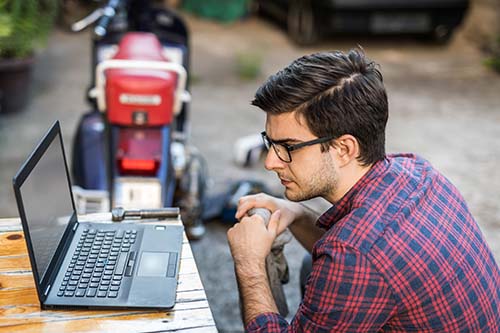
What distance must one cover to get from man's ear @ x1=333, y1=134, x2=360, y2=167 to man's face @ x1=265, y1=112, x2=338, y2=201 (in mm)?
23

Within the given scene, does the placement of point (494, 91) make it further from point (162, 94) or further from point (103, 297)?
point (103, 297)

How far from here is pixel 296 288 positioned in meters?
3.30

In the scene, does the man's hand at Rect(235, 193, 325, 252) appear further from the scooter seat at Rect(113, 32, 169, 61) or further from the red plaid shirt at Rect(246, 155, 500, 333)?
the scooter seat at Rect(113, 32, 169, 61)

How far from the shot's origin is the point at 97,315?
1661 mm

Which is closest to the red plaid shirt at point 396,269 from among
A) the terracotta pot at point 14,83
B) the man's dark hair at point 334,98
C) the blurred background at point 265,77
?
the man's dark hair at point 334,98

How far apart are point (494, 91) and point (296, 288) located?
152 inches

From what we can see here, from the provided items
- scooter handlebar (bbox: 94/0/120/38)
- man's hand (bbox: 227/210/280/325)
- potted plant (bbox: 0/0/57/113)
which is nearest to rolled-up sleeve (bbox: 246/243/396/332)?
man's hand (bbox: 227/210/280/325)

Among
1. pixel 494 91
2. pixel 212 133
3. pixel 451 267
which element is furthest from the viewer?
pixel 494 91

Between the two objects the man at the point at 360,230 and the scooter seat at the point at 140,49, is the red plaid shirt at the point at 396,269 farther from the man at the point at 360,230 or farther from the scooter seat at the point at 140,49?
Result: the scooter seat at the point at 140,49

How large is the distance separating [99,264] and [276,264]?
57cm

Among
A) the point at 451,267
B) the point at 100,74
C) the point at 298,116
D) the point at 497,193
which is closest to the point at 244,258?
the point at 298,116

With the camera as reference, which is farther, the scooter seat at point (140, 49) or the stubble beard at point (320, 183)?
the scooter seat at point (140, 49)

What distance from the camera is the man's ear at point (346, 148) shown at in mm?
A: 1770

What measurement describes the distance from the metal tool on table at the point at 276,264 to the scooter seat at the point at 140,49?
48.2 inches
